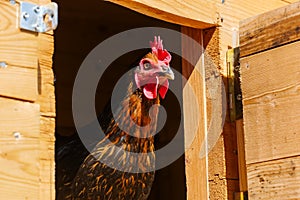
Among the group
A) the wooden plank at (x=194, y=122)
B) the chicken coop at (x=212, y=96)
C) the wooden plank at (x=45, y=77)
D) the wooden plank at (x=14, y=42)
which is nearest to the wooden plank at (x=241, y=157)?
the chicken coop at (x=212, y=96)

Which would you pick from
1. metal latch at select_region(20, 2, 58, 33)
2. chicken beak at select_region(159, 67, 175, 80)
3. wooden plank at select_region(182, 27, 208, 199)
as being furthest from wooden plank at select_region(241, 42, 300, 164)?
metal latch at select_region(20, 2, 58, 33)

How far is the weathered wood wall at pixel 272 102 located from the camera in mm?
2441

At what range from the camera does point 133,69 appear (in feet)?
11.4

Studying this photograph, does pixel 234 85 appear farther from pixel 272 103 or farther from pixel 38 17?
pixel 38 17

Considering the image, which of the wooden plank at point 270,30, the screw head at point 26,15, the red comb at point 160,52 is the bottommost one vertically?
the screw head at point 26,15

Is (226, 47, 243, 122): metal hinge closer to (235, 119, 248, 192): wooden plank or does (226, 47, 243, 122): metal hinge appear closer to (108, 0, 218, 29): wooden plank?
(235, 119, 248, 192): wooden plank

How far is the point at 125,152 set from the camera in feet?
10.4

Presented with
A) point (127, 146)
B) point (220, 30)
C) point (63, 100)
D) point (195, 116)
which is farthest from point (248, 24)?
point (63, 100)

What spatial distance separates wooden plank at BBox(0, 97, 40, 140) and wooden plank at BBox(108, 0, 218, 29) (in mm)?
578

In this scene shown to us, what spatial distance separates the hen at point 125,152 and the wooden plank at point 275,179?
73 cm

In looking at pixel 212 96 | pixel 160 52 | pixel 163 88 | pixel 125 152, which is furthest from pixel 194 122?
pixel 160 52

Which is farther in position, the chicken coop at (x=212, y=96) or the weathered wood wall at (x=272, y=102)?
the weathered wood wall at (x=272, y=102)

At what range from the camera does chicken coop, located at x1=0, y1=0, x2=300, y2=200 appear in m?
2.10

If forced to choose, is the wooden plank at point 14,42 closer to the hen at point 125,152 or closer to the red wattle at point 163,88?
the hen at point 125,152
